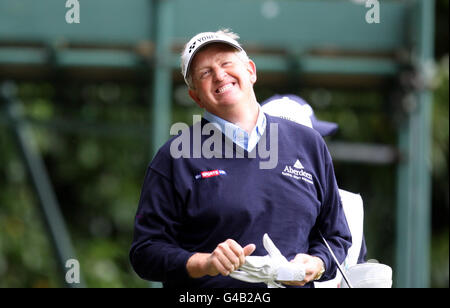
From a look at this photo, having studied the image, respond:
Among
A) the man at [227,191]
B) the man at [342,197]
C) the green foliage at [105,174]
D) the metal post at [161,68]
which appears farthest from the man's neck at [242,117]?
the green foliage at [105,174]

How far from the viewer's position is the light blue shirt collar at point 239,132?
86.3 inches

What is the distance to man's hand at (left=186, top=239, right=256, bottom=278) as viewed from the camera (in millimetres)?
1992

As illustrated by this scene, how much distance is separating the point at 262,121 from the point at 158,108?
10.6 feet

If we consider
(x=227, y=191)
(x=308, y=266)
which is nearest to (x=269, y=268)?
(x=308, y=266)

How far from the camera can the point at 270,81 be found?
5961mm

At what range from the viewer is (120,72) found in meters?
5.90

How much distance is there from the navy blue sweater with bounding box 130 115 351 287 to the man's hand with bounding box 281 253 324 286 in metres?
0.04

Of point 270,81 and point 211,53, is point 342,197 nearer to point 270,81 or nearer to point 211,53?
point 211,53

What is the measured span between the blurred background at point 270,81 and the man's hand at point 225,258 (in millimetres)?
2590

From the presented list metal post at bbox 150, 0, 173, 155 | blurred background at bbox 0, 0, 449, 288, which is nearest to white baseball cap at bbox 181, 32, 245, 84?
blurred background at bbox 0, 0, 449, 288

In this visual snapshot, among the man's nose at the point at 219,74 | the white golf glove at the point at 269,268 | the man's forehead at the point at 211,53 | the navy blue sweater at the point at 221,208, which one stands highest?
the man's forehead at the point at 211,53

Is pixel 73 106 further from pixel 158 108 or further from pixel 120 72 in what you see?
pixel 158 108

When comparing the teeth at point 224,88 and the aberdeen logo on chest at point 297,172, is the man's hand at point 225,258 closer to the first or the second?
the aberdeen logo on chest at point 297,172

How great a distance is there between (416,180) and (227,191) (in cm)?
363
